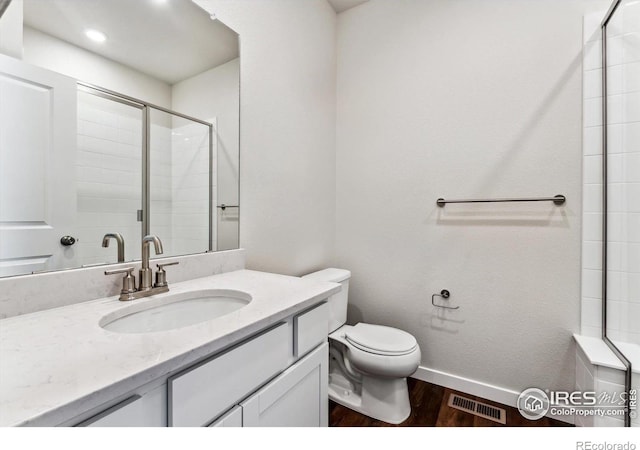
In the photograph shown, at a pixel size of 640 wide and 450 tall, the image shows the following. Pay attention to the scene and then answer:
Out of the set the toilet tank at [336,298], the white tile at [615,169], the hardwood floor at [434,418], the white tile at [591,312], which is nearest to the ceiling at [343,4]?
the white tile at [615,169]

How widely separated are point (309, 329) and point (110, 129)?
2.97ft

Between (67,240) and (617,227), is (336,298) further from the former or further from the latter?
(617,227)

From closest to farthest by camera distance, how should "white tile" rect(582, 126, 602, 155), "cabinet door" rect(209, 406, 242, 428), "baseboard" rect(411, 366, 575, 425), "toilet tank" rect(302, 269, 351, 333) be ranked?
"cabinet door" rect(209, 406, 242, 428) < "white tile" rect(582, 126, 602, 155) < "baseboard" rect(411, 366, 575, 425) < "toilet tank" rect(302, 269, 351, 333)

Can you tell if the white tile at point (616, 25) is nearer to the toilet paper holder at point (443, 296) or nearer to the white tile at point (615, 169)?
the white tile at point (615, 169)

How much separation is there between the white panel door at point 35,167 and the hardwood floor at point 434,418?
137 cm

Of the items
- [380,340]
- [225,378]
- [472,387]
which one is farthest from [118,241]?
[472,387]

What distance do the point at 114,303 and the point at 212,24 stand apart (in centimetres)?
115

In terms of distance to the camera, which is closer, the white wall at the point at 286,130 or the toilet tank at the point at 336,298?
the white wall at the point at 286,130

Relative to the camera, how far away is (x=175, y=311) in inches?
37.6

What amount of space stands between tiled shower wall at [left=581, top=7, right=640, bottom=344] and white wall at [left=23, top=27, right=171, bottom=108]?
1.89m

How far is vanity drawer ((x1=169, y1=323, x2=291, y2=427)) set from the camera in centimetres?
58

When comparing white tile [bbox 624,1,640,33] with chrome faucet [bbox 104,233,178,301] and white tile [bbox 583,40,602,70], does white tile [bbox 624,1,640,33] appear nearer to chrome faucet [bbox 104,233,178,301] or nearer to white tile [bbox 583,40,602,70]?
white tile [bbox 583,40,602,70]

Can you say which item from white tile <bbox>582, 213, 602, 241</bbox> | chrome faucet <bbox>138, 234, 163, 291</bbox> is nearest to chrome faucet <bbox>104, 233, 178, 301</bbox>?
chrome faucet <bbox>138, 234, 163, 291</bbox>

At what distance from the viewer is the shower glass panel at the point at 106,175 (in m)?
0.87
